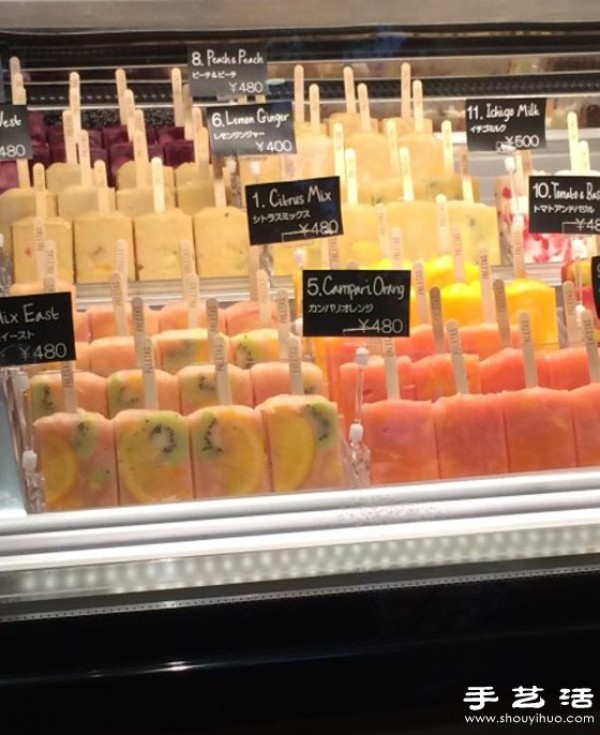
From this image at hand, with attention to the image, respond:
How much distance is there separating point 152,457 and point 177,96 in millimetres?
1155

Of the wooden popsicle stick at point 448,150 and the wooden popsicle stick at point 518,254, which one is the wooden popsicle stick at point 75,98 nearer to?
the wooden popsicle stick at point 448,150

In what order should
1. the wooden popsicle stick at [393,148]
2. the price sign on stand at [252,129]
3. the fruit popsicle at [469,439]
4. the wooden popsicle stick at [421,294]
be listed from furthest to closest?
the wooden popsicle stick at [393,148] < the price sign on stand at [252,129] < the wooden popsicle stick at [421,294] < the fruit popsicle at [469,439]

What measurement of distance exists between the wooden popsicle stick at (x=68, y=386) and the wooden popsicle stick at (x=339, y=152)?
889 mm

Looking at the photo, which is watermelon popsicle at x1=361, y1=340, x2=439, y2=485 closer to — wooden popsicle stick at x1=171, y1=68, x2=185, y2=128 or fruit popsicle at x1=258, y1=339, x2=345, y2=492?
fruit popsicle at x1=258, y1=339, x2=345, y2=492

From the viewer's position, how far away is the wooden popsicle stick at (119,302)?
235cm

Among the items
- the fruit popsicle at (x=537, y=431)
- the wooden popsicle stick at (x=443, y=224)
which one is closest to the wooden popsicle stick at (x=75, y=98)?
the wooden popsicle stick at (x=443, y=224)

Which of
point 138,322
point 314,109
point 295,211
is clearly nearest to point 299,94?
point 314,109

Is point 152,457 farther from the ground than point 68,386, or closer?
closer

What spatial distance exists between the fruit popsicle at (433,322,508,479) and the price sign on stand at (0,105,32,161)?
1.06 metres

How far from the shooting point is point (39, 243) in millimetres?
2514

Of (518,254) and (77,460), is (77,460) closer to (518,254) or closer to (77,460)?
(77,460)

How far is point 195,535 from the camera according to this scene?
1.81 m

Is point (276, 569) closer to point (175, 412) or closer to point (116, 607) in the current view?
point (116, 607)

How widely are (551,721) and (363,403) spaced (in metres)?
0.65
